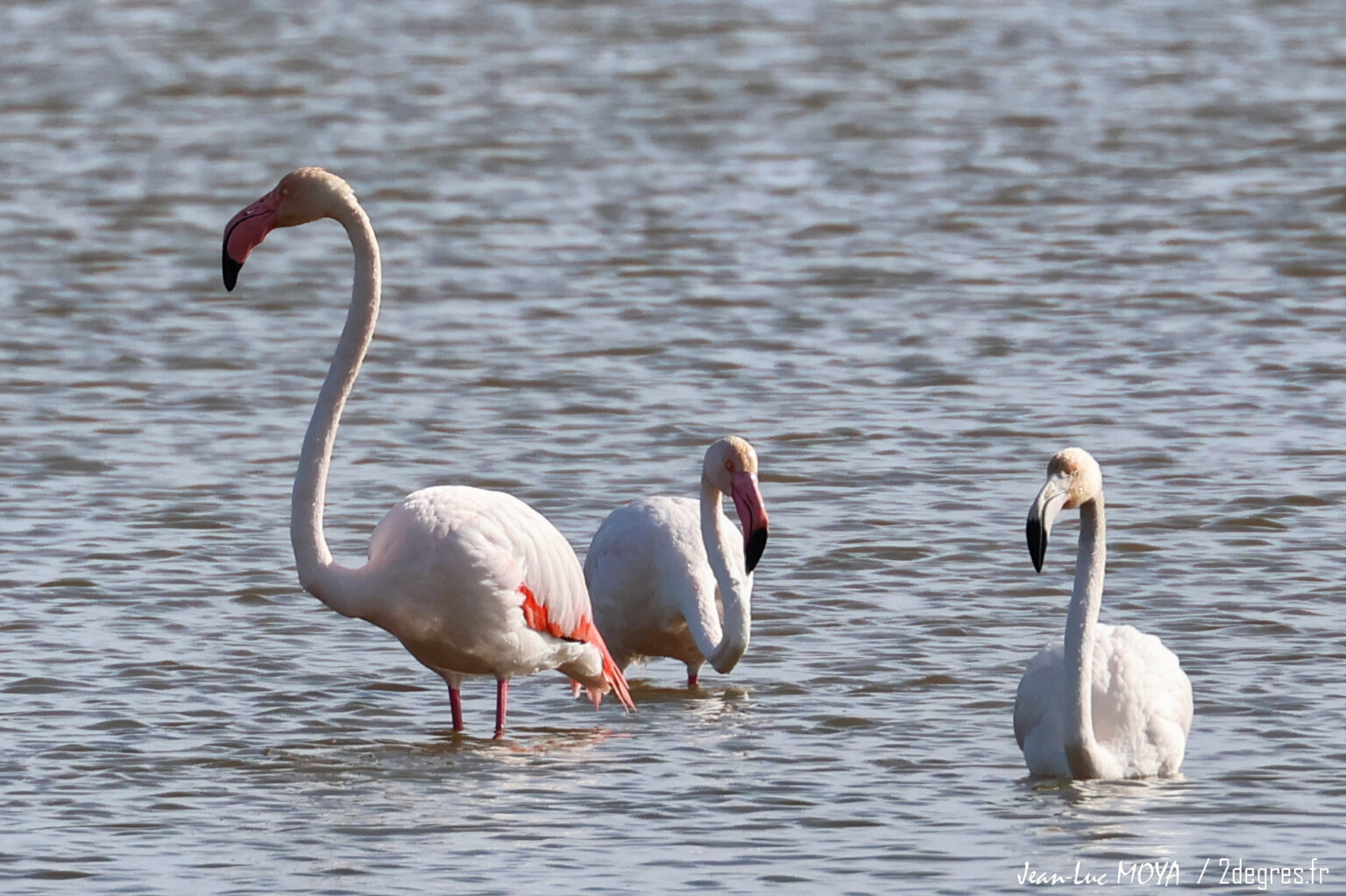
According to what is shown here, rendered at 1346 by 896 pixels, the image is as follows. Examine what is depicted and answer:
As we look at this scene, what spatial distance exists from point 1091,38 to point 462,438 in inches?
665

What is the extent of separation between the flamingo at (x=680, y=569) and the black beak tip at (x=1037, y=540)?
2.04 meters

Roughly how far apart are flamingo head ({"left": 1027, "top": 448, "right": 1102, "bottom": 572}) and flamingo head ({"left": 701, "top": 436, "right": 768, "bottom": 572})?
1701 mm

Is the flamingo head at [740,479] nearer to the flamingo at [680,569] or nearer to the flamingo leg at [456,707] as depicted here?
the flamingo at [680,569]

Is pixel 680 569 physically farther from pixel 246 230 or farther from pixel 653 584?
pixel 246 230

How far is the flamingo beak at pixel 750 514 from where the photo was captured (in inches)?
382

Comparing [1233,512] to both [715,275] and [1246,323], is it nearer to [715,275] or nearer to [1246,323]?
[1246,323]

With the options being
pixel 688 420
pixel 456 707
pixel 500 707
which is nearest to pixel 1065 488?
pixel 500 707

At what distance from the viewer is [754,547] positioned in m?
9.70

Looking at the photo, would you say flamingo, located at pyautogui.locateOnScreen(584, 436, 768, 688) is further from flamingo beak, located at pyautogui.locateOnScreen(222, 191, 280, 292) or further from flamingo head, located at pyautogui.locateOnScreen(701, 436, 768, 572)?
flamingo beak, located at pyautogui.locateOnScreen(222, 191, 280, 292)

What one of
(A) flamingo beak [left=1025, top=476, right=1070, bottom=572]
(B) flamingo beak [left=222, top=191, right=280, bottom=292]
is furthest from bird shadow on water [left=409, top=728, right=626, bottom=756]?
(A) flamingo beak [left=1025, top=476, right=1070, bottom=572]

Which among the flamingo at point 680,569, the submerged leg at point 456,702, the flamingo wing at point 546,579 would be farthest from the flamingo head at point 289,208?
the flamingo at point 680,569

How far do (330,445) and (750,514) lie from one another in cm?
169

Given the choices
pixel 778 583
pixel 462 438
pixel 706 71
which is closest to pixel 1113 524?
pixel 778 583

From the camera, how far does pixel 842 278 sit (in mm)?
17797
